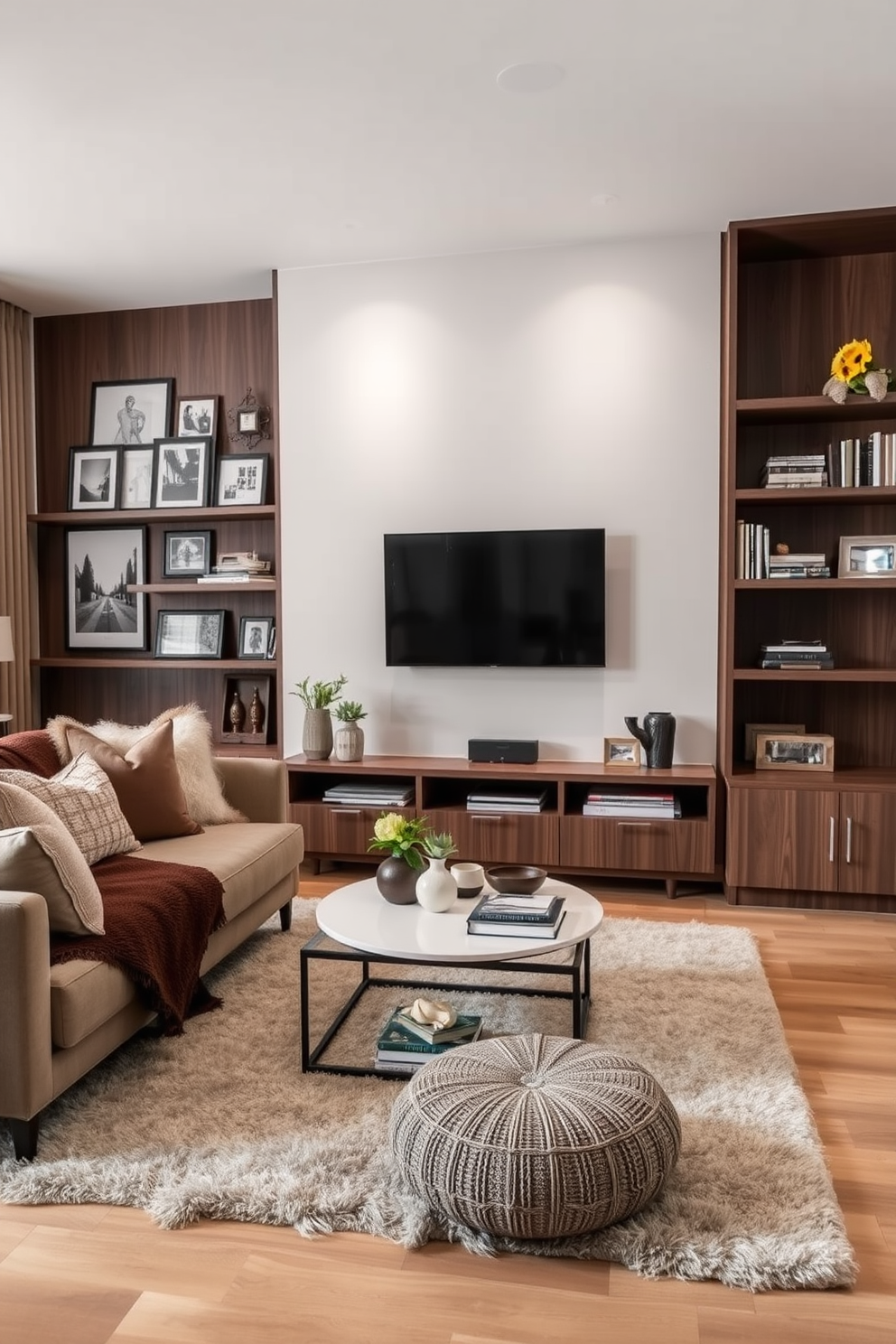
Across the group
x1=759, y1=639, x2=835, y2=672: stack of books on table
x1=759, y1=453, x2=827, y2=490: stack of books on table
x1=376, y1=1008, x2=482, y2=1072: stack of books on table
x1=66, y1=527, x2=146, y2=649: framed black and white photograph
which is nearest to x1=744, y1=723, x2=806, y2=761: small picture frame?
x1=759, y1=639, x2=835, y2=672: stack of books on table

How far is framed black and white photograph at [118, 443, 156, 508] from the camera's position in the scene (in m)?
5.34

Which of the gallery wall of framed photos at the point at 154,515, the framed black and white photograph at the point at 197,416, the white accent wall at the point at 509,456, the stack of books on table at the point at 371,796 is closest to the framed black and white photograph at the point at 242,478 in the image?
the gallery wall of framed photos at the point at 154,515

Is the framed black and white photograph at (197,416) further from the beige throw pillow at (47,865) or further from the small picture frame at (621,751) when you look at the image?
the beige throw pillow at (47,865)

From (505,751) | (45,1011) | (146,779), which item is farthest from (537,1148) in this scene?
(505,751)

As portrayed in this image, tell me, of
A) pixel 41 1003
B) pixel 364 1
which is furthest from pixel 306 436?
pixel 41 1003

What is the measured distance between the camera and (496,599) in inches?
182

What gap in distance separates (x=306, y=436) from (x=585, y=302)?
1.39 meters

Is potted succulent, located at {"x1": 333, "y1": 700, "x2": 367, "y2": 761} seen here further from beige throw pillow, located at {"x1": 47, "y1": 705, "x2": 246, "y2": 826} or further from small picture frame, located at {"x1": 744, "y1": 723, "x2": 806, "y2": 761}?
small picture frame, located at {"x1": 744, "y1": 723, "x2": 806, "y2": 761}

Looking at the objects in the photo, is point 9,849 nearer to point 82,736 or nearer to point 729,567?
point 82,736

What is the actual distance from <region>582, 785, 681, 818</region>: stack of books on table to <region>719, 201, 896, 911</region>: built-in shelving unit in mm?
249

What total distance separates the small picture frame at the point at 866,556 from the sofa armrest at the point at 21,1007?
3357 mm

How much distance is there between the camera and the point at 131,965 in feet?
8.36

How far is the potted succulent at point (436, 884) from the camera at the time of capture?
284cm

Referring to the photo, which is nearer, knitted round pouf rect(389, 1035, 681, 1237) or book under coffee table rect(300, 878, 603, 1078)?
knitted round pouf rect(389, 1035, 681, 1237)
